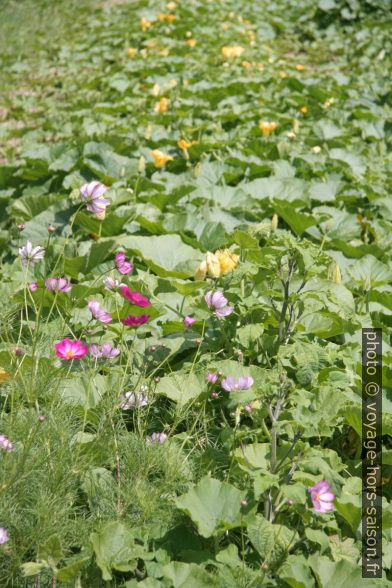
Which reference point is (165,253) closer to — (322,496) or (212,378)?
(212,378)

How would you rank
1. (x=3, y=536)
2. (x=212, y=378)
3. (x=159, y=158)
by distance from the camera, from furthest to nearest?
(x=159, y=158) < (x=212, y=378) < (x=3, y=536)

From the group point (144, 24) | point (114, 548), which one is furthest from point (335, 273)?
point (144, 24)

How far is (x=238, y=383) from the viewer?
64.0 inches

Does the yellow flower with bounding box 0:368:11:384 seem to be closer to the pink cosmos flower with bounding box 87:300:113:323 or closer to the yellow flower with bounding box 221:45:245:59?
the pink cosmos flower with bounding box 87:300:113:323

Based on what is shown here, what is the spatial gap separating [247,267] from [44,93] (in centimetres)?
490

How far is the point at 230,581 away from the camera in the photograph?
135 cm

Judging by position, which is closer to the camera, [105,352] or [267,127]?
[105,352]

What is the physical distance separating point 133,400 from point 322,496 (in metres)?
0.52

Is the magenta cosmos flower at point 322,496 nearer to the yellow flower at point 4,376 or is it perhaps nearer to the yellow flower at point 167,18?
the yellow flower at point 4,376

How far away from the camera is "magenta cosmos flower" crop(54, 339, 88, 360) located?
162 centimetres

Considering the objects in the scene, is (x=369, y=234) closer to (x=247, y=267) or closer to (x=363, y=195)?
(x=363, y=195)

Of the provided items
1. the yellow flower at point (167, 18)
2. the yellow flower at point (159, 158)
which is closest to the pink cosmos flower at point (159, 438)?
the yellow flower at point (159, 158)

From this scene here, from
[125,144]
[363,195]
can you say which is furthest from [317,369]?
[125,144]

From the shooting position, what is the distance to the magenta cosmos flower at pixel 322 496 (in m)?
1.40
